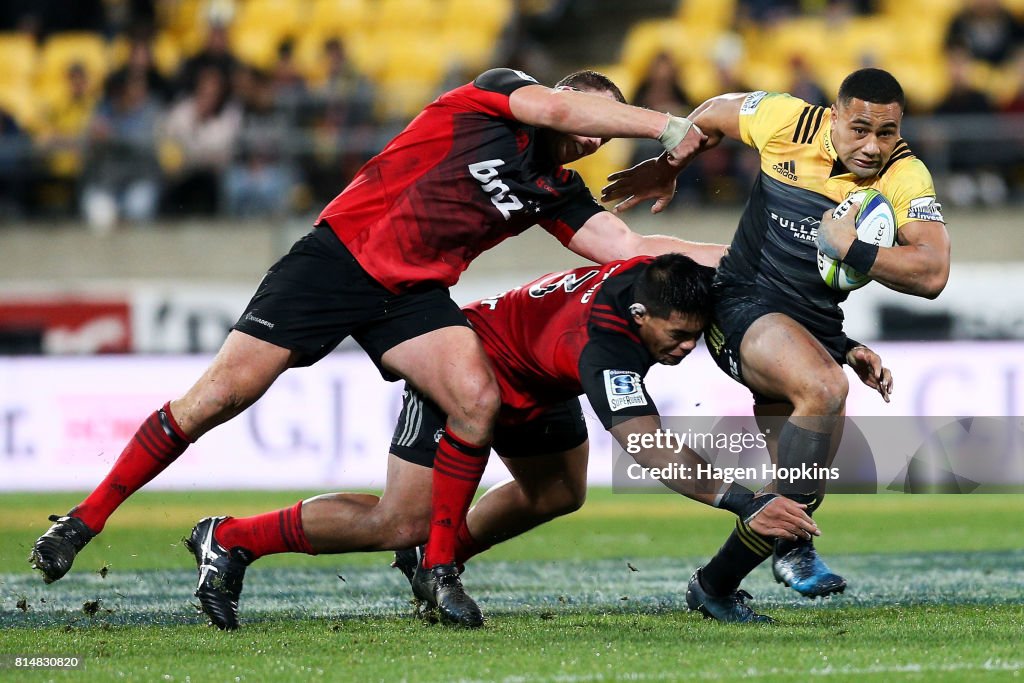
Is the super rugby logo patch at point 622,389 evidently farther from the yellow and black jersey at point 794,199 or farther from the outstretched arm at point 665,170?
the outstretched arm at point 665,170

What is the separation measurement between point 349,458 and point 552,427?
19.9 feet

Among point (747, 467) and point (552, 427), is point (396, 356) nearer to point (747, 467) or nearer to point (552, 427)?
point (552, 427)

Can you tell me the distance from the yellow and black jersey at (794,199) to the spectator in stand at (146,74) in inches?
381

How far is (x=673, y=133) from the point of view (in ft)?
18.6

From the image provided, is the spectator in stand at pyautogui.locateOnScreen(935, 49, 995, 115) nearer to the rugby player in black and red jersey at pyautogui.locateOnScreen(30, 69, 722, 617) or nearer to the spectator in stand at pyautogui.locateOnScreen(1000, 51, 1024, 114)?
the spectator in stand at pyautogui.locateOnScreen(1000, 51, 1024, 114)

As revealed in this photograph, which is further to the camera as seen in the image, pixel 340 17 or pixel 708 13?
pixel 340 17

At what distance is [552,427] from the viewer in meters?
6.12

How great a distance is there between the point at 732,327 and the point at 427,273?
4.04 feet

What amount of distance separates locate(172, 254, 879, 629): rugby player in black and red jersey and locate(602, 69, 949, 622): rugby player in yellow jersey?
0.88 feet

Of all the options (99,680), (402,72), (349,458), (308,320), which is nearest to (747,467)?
(308,320)

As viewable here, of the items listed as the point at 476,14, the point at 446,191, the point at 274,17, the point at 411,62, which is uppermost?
the point at 476,14

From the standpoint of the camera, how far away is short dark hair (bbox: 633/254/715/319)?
17.9 ft

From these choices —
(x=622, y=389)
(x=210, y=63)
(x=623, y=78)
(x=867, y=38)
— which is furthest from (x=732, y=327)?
(x=867, y=38)

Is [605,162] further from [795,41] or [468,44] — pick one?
[795,41]
